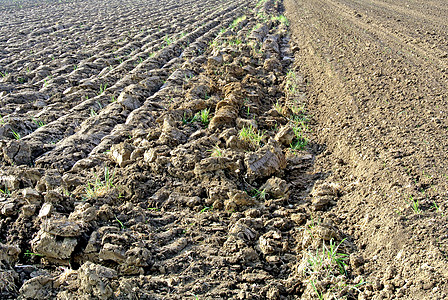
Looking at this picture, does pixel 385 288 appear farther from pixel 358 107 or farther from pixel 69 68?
pixel 69 68

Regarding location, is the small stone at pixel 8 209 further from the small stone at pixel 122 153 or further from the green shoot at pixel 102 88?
the green shoot at pixel 102 88

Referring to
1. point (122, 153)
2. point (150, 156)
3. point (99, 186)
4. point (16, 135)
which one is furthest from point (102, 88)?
point (99, 186)

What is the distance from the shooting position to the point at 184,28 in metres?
8.62

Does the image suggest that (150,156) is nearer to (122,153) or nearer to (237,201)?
(122,153)

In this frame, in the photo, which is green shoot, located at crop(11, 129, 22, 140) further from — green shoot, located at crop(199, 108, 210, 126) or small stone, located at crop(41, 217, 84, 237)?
green shoot, located at crop(199, 108, 210, 126)

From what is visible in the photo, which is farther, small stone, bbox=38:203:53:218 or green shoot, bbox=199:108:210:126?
green shoot, bbox=199:108:210:126

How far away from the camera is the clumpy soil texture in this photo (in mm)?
2131

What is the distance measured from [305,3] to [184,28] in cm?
624

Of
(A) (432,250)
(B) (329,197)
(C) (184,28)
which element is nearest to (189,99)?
(B) (329,197)

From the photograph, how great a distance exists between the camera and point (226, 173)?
3.12 meters

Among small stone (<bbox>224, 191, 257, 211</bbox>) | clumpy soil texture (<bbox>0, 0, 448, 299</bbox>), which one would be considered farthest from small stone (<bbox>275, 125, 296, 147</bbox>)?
small stone (<bbox>224, 191, 257, 211</bbox>)

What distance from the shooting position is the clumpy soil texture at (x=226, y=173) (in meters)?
2.13

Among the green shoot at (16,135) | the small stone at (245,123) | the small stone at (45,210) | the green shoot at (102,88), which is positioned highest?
the green shoot at (102,88)

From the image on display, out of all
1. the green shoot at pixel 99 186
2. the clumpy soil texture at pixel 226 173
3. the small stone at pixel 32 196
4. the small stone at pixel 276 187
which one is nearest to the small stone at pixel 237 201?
the clumpy soil texture at pixel 226 173
